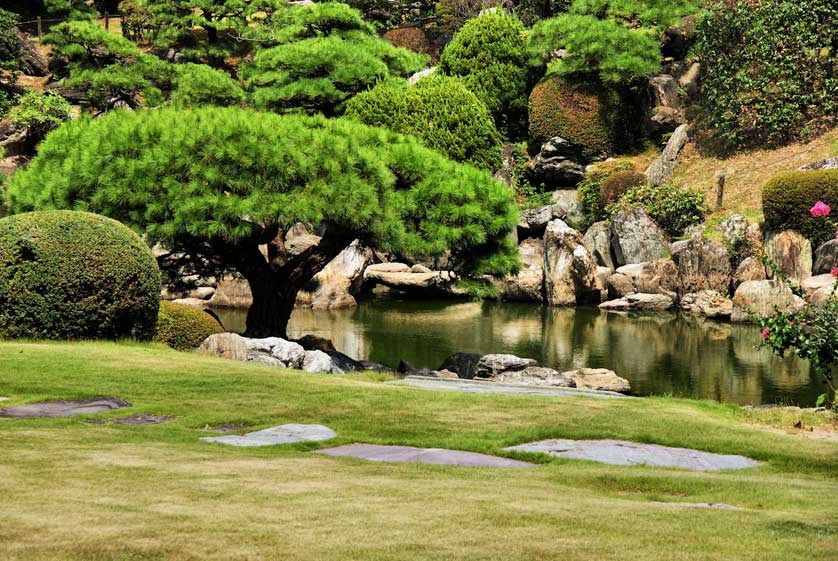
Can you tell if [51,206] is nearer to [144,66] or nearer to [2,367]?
[2,367]

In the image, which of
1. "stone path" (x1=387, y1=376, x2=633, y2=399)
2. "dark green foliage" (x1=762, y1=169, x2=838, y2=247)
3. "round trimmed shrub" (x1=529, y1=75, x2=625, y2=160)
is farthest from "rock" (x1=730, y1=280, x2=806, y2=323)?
"stone path" (x1=387, y1=376, x2=633, y2=399)

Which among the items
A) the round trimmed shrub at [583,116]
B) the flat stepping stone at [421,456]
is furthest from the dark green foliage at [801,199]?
the flat stepping stone at [421,456]

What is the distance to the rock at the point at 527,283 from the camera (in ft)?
123

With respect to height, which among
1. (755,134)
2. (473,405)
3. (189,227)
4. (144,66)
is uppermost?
(144,66)

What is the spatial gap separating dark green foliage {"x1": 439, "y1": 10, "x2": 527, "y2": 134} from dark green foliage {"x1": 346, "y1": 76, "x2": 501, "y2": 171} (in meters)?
4.66

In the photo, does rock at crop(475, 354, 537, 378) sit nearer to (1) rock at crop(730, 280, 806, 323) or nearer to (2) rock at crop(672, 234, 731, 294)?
(1) rock at crop(730, 280, 806, 323)

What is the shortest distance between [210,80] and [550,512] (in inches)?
1339

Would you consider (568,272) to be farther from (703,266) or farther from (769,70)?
(769,70)

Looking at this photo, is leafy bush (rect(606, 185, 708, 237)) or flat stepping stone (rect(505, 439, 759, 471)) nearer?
flat stepping stone (rect(505, 439, 759, 471))

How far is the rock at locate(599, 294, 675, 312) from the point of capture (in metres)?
34.4

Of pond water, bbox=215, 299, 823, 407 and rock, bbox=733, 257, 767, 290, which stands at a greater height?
rock, bbox=733, 257, 767, 290

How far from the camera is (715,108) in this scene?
41.8 meters

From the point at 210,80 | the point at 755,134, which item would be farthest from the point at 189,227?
the point at 755,134

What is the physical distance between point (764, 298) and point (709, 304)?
2.29 m
